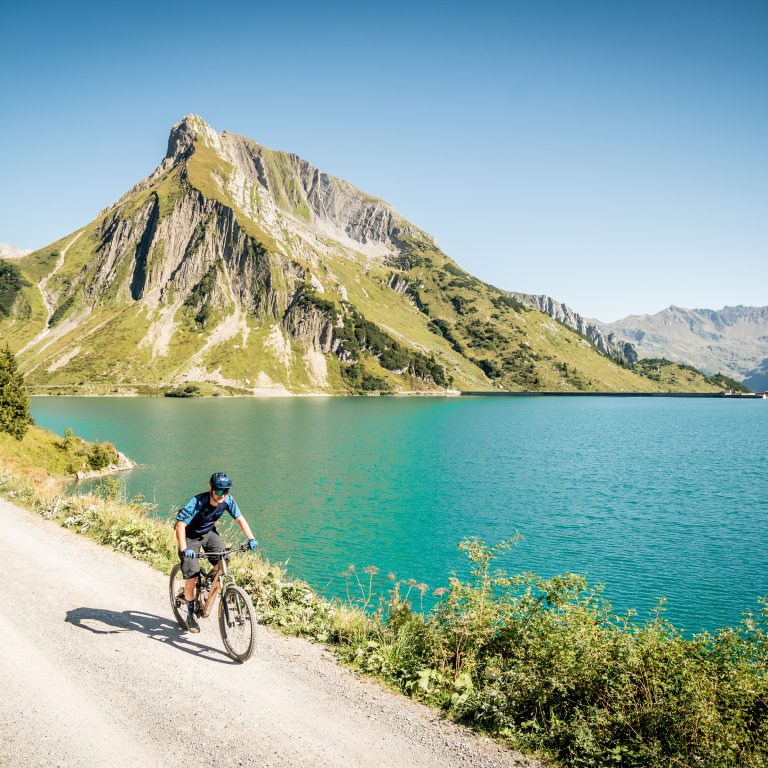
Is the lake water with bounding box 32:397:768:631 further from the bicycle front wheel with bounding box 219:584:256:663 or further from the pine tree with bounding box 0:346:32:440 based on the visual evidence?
the bicycle front wheel with bounding box 219:584:256:663

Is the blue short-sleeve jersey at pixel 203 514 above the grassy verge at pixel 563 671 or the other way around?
above

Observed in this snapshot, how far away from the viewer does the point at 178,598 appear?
13422 millimetres

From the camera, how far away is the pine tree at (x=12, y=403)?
54875 millimetres

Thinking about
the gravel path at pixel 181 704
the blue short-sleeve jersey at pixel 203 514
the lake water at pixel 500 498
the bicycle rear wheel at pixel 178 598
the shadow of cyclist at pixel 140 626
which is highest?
the blue short-sleeve jersey at pixel 203 514

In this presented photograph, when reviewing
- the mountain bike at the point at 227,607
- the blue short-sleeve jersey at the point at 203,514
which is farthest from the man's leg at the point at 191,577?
the blue short-sleeve jersey at the point at 203,514

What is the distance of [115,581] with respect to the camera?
55.6ft

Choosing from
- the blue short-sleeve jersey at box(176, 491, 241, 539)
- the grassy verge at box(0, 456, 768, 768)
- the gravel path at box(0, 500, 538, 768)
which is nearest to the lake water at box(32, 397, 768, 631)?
the grassy verge at box(0, 456, 768, 768)

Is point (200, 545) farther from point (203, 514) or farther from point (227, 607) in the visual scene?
point (227, 607)

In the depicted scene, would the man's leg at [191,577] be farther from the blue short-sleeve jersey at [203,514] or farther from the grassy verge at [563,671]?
the grassy verge at [563,671]

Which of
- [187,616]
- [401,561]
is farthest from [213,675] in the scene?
[401,561]

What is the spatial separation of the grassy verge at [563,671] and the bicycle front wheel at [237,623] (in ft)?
6.06

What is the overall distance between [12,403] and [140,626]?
179 ft

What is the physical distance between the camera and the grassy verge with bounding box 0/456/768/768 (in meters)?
8.88

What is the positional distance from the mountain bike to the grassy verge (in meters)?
1.90
